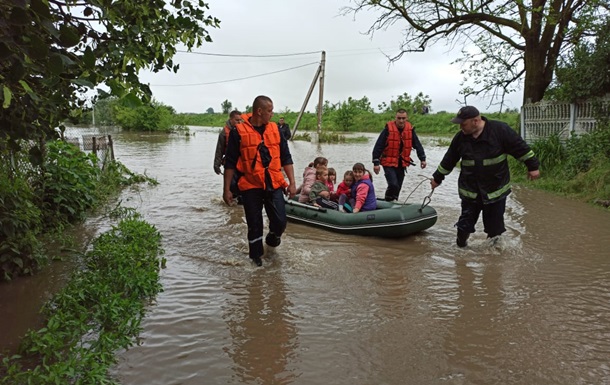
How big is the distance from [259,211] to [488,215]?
2.75m

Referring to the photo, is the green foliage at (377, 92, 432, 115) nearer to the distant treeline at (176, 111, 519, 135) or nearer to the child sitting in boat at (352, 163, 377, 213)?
the distant treeline at (176, 111, 519, 135)

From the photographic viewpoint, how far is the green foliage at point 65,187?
6.10 m

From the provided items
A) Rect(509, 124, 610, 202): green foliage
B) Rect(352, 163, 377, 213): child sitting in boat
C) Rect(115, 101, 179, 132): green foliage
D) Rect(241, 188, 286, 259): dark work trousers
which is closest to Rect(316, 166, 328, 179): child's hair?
Rect(352, 163, 377, 213): child sitting in boat

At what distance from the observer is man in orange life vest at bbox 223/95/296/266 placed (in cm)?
467

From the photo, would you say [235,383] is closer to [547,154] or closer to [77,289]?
[77,289]

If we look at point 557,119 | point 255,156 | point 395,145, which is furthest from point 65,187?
point 557,119

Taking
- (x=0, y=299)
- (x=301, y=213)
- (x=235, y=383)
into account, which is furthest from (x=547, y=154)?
(x=0, y=299)

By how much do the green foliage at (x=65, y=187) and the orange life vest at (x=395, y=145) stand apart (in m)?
4.62

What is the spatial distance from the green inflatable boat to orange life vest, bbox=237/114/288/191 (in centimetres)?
177

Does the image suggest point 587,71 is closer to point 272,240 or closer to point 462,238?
point 462,238

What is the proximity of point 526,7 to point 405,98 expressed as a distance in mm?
35360

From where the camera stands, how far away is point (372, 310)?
3.91 m

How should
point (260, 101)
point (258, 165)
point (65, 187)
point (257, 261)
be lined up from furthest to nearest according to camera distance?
1. point (65, 187)
2. point (257, 261)
3. point (258, 165)
4. point (260, 101)

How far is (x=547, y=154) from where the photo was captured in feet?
36.2
